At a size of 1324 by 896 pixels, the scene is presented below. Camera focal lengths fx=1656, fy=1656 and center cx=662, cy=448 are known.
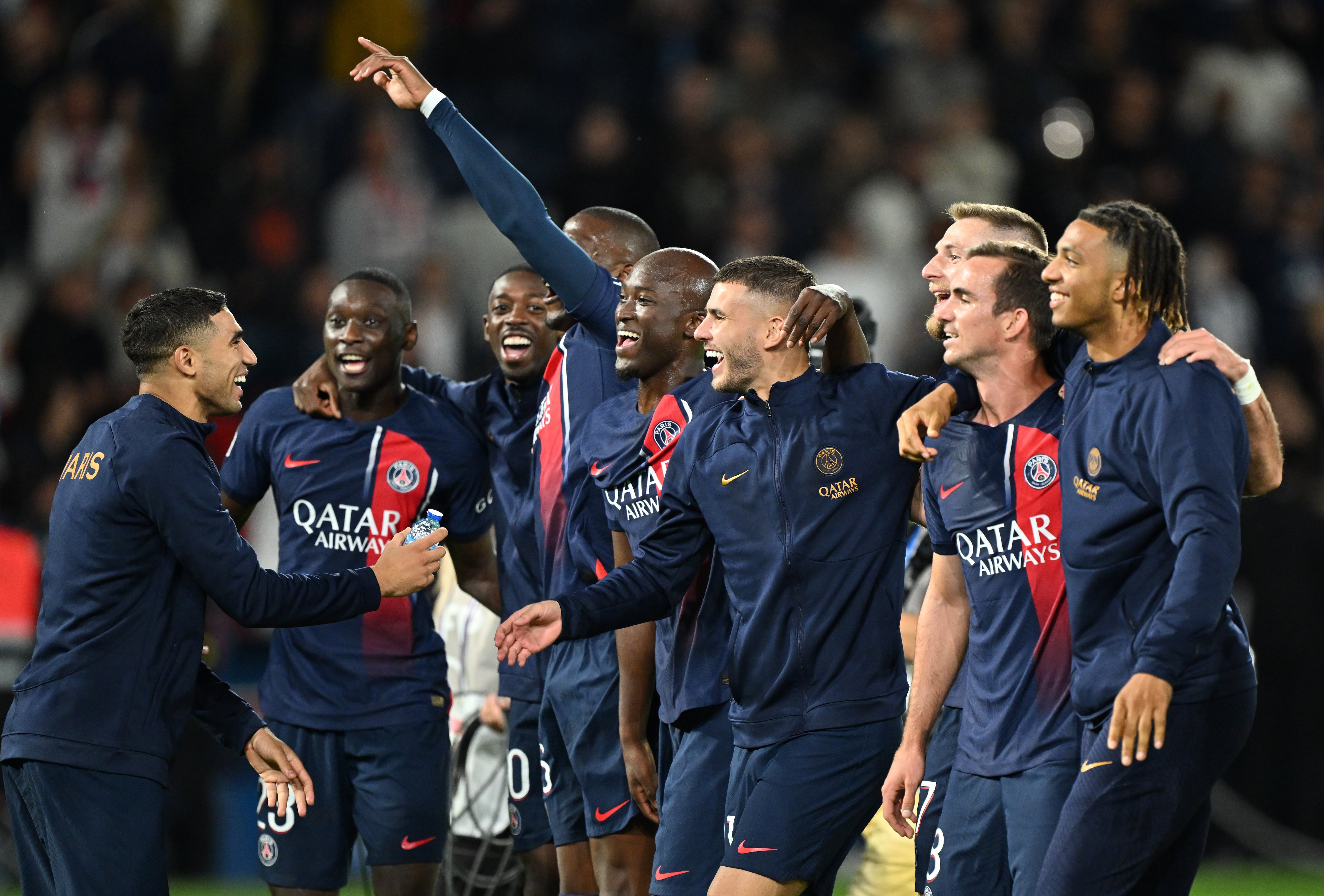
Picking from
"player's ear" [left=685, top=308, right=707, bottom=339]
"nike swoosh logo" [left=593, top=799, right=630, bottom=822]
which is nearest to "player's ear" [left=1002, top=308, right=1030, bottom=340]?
"player's ear" [left=685, top=308, right=707, bottom=339]

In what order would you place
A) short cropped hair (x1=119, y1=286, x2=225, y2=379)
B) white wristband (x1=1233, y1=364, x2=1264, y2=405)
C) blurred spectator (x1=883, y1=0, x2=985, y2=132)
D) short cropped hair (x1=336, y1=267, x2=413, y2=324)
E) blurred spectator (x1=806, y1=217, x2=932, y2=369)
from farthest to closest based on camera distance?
blurred spectator (x1=883, y1=0, x2=985, y2=132)
blurred spectator (x1=806, y1=217, x2=932, y2=369)
short cropped hair (x1=336, y1=267, x2=413, y2=324)
short cropped hair (x1=119, y1=286, x2=225, y2=379)
white wristband (x1=1233, y1=364, x2=1264, y2=405)

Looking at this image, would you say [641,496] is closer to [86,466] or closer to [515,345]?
[515,345]

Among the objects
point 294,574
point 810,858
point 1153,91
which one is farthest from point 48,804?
point 1153,91

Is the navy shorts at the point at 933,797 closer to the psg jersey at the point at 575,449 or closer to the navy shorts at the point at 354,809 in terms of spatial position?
the psg jersey at the point at 575,449

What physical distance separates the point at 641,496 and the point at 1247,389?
2.10 metres

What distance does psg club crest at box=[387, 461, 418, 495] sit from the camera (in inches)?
261

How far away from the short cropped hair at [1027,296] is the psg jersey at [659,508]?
99 cm

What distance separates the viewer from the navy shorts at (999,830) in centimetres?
472

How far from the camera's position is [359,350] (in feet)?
21.9

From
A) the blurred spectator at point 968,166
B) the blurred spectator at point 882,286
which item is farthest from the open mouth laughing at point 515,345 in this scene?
the blurred spectator at point 968,166

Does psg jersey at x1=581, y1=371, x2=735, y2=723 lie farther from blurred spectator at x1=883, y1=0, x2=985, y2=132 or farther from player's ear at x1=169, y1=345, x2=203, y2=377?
blurred spectator at x1=883, y1=0, x2=985, y2=132

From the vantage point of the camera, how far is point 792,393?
17.4 feet

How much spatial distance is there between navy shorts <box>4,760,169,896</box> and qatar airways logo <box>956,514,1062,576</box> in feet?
8.62

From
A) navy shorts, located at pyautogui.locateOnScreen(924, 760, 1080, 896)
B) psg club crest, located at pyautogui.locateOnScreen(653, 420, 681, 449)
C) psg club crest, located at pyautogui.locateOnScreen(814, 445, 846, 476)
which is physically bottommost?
navy shorts, located at pyautogui.locateOnScreen(924, 760, 1080, 896)
